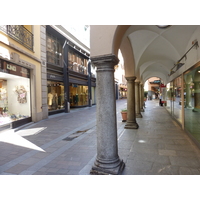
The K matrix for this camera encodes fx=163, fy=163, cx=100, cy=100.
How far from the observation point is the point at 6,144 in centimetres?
568

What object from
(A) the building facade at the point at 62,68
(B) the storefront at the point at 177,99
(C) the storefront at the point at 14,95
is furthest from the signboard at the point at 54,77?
(B) the storefront at the point at 177,99

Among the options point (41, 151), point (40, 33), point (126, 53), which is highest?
point (40, 33)

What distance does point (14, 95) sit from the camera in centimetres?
902

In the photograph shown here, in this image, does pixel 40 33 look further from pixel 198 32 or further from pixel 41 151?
pixel 198 32

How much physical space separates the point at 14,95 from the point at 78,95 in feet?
34.3

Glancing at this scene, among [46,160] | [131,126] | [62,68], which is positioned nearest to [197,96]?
[131,126]

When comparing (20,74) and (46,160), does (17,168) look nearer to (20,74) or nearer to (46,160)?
(46,160)

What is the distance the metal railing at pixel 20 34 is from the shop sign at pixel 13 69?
131 centimetres

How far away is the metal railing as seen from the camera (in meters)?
7.57

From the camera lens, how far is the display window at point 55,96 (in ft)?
42.5

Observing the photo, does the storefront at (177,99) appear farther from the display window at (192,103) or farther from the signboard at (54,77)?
the signboard at (54,77)

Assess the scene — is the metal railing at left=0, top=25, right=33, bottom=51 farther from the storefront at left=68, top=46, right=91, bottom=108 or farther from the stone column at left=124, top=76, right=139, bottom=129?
the storefront at left=68, top=46, right=91, bottom=108
